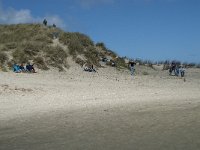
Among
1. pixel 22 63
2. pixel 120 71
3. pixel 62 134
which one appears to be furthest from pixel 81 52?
pixel 62 134

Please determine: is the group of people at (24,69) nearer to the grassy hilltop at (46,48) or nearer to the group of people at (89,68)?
the grassy hilltop at (46,48)

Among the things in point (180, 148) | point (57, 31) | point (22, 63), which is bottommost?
point (180, 148)

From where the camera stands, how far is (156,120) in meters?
14.8

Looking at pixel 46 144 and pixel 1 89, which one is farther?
pixel 1 89

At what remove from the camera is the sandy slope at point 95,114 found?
11.5 metres

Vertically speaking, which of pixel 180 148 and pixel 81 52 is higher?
pixel 81 52

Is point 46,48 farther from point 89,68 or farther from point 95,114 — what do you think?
point 95,114

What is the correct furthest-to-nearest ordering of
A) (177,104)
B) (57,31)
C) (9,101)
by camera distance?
(57,31)
(177,104)
(9,101)

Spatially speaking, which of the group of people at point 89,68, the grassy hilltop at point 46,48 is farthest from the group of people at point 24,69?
the group of people at point 89,68

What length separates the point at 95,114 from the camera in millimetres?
15898

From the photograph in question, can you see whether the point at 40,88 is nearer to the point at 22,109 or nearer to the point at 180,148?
the point at 22,109

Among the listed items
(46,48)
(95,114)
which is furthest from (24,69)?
(95,114)

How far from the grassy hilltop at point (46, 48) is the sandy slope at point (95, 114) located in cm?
643

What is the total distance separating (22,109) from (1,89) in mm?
3183
